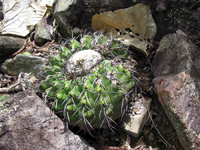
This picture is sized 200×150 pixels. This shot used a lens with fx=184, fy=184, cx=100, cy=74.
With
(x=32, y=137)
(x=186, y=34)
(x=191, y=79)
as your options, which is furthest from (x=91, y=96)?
(x=186, y=34)

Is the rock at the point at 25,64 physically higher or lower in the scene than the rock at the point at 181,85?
lower

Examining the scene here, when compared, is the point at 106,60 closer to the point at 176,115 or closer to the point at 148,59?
the point at 148,59

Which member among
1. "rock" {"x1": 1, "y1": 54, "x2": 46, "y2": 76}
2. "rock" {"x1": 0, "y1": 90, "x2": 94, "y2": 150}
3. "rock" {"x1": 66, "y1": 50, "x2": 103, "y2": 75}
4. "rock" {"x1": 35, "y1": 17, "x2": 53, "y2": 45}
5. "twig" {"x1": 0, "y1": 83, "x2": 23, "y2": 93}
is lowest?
"twig" {"x1": 0, "y1": 83, "x2": 23, "y2": 93}

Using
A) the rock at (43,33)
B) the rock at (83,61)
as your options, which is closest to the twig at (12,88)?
the rock at (43,33)

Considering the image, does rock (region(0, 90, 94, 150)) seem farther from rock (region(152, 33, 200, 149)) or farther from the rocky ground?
rock (region(152, 33, 200, 149))

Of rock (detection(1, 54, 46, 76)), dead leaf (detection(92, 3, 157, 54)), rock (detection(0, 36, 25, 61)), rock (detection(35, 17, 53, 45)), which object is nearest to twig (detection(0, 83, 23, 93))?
rock (detection(1, 54, 46, 76))

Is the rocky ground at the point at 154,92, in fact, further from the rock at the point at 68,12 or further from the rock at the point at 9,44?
the rock at the point at 9,44

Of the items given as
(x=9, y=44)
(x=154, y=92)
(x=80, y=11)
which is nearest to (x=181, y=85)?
(x=154, y=92)
